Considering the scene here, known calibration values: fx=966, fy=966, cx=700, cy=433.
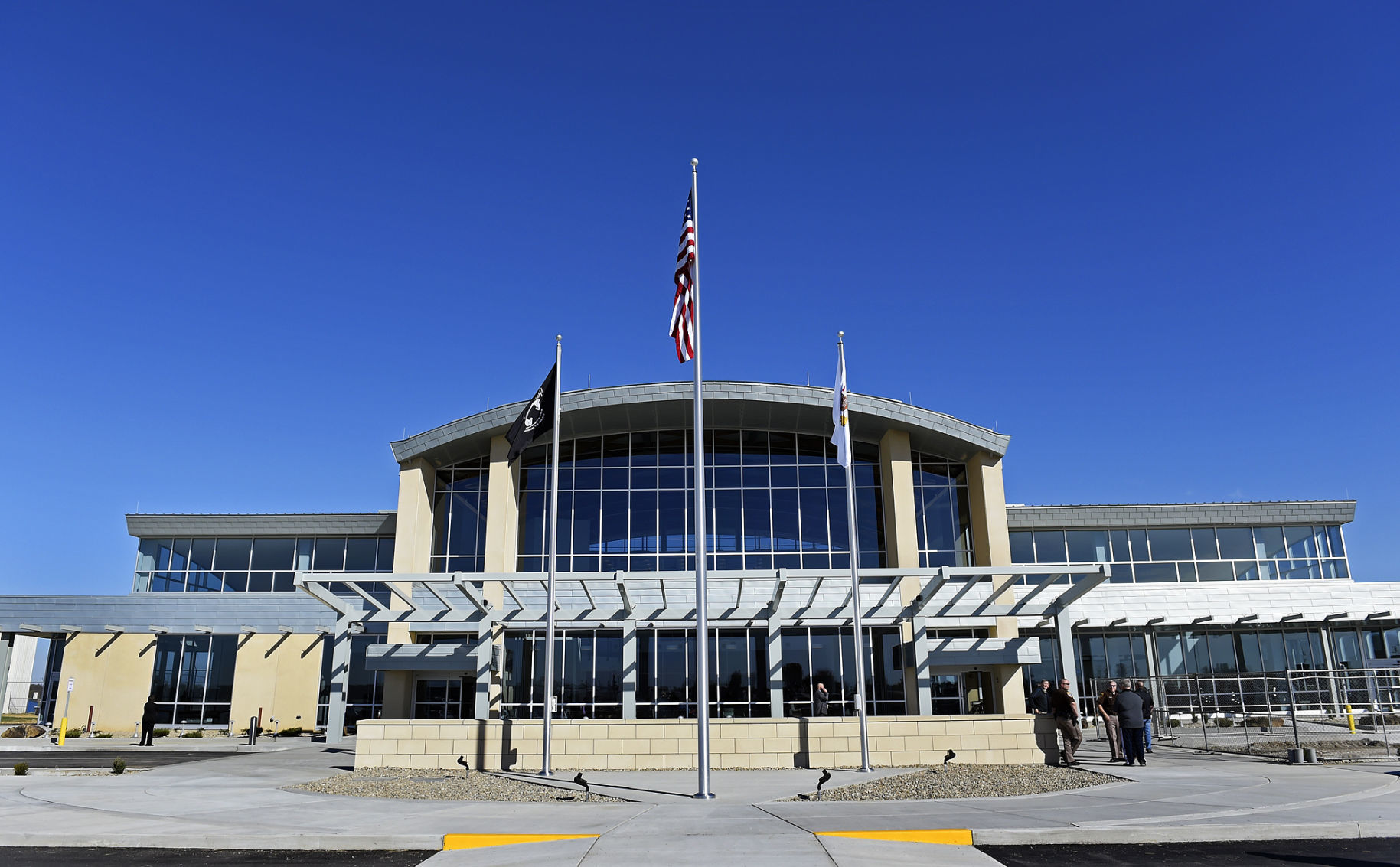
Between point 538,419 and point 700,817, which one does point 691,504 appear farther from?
point 700,817

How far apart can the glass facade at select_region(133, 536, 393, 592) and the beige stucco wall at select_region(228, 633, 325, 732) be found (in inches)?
123

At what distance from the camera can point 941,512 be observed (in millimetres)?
32781

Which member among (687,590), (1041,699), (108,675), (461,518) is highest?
(461,518)

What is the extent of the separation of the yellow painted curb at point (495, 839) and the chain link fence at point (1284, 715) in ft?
51.0

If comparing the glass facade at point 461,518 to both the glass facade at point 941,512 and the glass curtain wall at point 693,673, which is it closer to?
the glass curtain wall at point 693,673

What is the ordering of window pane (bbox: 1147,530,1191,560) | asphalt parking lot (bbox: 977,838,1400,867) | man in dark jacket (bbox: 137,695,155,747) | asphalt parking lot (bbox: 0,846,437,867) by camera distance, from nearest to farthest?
asphalt parking lot (bbox: 977,838,1400,867), asphalt parking lot (bbox: 0,846,437,867), man in dark jacket (bbox: 137,695,155,747), window pane (bbox: 1147,530,1191,560)

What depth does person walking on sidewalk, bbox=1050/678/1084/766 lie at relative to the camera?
58.1 ft

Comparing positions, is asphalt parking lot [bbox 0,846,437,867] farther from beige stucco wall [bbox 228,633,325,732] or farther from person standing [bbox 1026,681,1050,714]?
beige stucco wall [bbox 228,633,325,732]

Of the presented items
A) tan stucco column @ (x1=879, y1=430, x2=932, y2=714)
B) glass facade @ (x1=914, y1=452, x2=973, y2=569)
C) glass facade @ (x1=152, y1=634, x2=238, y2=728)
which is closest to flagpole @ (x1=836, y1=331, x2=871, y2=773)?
tan stucco column @ (x1=879, y1=430, x2=932, y2=714)

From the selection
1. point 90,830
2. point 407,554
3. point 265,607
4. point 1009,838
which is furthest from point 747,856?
point 265,607

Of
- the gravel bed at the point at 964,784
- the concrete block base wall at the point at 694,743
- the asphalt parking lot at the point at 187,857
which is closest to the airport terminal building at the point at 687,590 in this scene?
the concrete block base wall at the point at 694,743

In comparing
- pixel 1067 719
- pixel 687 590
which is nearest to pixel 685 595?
pixel 687 590

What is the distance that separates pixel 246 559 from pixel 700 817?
102 ft

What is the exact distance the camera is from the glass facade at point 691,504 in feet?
104
